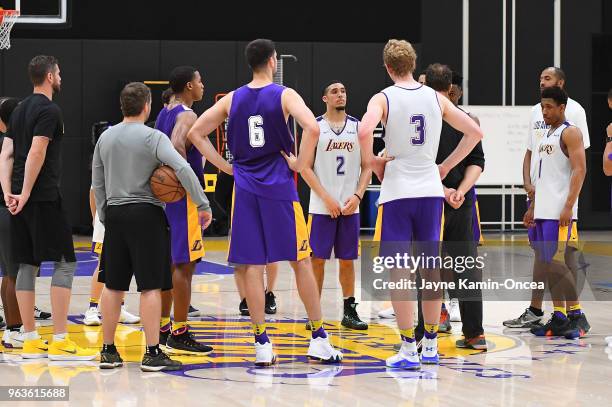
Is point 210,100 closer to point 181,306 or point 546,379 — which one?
point 181,306

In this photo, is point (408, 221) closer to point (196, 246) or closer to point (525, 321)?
point (196, 246)

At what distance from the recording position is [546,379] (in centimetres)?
602

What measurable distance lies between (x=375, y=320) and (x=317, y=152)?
1.44 meters

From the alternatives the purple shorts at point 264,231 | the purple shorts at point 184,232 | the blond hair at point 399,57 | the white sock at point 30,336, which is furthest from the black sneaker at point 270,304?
the blond hair at point 399,57

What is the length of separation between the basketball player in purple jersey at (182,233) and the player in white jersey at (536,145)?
102 inches

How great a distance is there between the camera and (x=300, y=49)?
61.8 ft

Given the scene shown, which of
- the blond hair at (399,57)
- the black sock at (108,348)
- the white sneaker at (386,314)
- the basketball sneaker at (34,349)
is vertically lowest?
the basketball sneaker at (34,349)

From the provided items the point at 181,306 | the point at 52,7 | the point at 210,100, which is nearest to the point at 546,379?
the point at 181,306

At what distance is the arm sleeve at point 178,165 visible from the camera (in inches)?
245

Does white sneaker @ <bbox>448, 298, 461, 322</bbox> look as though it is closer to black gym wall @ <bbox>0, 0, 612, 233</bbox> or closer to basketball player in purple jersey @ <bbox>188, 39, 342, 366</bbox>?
basketball player in purple jersey @ <bbox>188, 39, 342, 366</bbox>

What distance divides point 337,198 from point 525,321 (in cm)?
172

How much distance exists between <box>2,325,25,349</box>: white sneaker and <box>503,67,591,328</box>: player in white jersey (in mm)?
3581

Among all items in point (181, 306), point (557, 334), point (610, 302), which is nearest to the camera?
point (181, 306)

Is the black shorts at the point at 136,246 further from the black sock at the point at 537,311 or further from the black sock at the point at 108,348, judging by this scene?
the black sock at the point at 537,311
